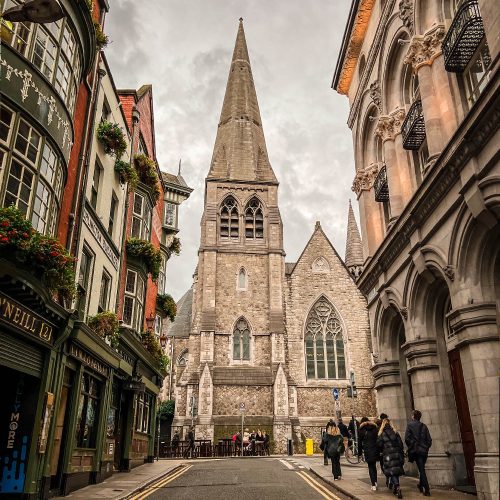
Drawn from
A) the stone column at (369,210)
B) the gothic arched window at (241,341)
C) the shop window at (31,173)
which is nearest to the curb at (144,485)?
the shop window at (31,173)

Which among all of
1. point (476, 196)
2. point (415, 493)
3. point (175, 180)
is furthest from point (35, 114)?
point (175, 180)

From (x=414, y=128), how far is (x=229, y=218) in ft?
104

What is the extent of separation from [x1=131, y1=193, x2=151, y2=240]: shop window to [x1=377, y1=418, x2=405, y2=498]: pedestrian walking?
11893 mm

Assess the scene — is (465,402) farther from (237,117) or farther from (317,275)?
(237,117)

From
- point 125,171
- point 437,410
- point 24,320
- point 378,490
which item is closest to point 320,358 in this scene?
point 125,171

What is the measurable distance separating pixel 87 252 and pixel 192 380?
24.8 metres

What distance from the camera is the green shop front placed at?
8703 millimetres

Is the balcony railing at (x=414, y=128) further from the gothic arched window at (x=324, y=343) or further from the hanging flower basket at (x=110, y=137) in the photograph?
the gothic arched window at (x=324, y=343)

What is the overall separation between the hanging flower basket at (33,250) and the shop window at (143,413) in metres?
11.5

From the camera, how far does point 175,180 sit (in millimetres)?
35281

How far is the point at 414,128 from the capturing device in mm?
12445

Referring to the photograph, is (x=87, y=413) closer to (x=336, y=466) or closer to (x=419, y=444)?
(x=336, y=466)

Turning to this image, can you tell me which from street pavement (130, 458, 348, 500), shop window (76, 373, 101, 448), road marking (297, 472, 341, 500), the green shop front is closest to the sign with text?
the green shop front

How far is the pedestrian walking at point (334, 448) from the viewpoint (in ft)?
43.1
